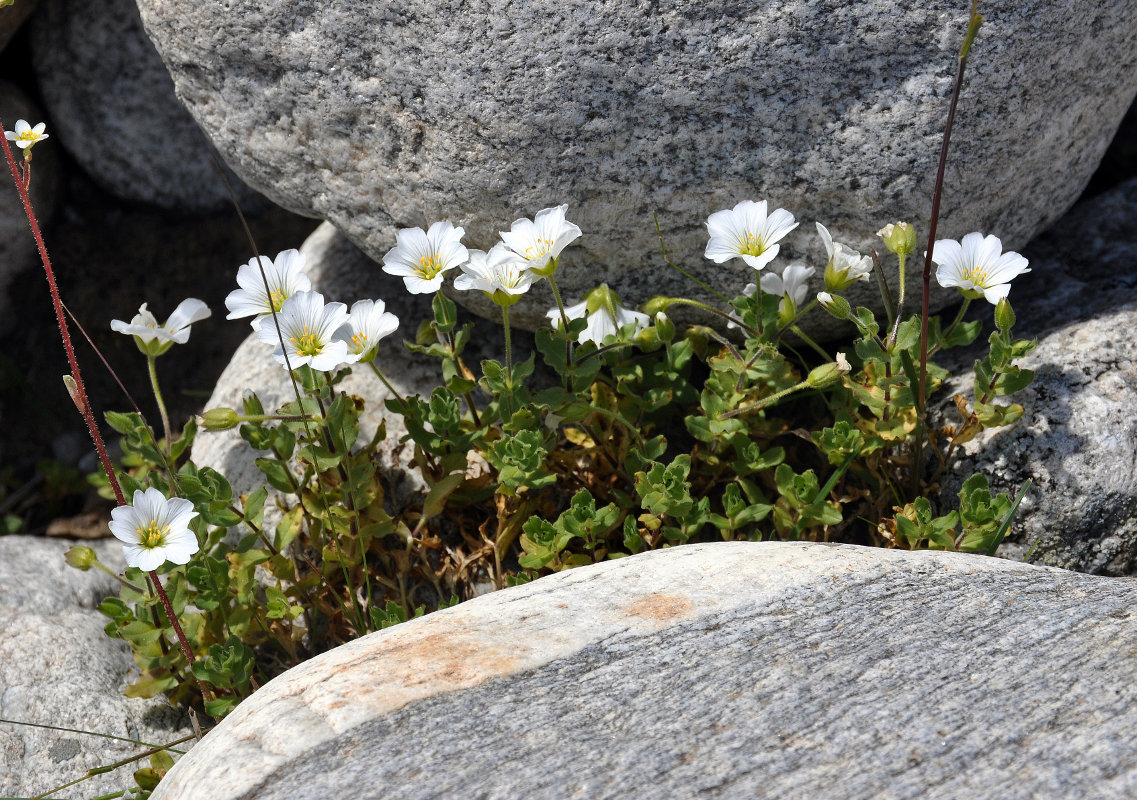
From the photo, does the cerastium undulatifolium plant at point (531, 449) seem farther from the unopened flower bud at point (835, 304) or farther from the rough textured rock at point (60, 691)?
the rough textured rock at point (60, 691)

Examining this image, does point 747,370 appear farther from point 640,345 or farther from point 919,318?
point 919,318

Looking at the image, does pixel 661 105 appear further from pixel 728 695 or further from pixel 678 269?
pixel 728 695

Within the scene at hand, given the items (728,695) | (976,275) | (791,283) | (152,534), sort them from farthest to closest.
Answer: (791,283)
(976,275)
(152,534)
(728,695)

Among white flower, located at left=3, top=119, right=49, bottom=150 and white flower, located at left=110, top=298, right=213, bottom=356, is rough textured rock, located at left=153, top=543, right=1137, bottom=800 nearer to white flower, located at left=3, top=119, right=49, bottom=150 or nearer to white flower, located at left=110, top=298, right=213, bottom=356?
white flower, located at left=110, top=298, right=213, bottom=356

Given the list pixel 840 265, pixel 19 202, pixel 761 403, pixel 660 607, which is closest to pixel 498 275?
pixel 761 403

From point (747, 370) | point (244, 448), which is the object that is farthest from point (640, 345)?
point (244, 448)
